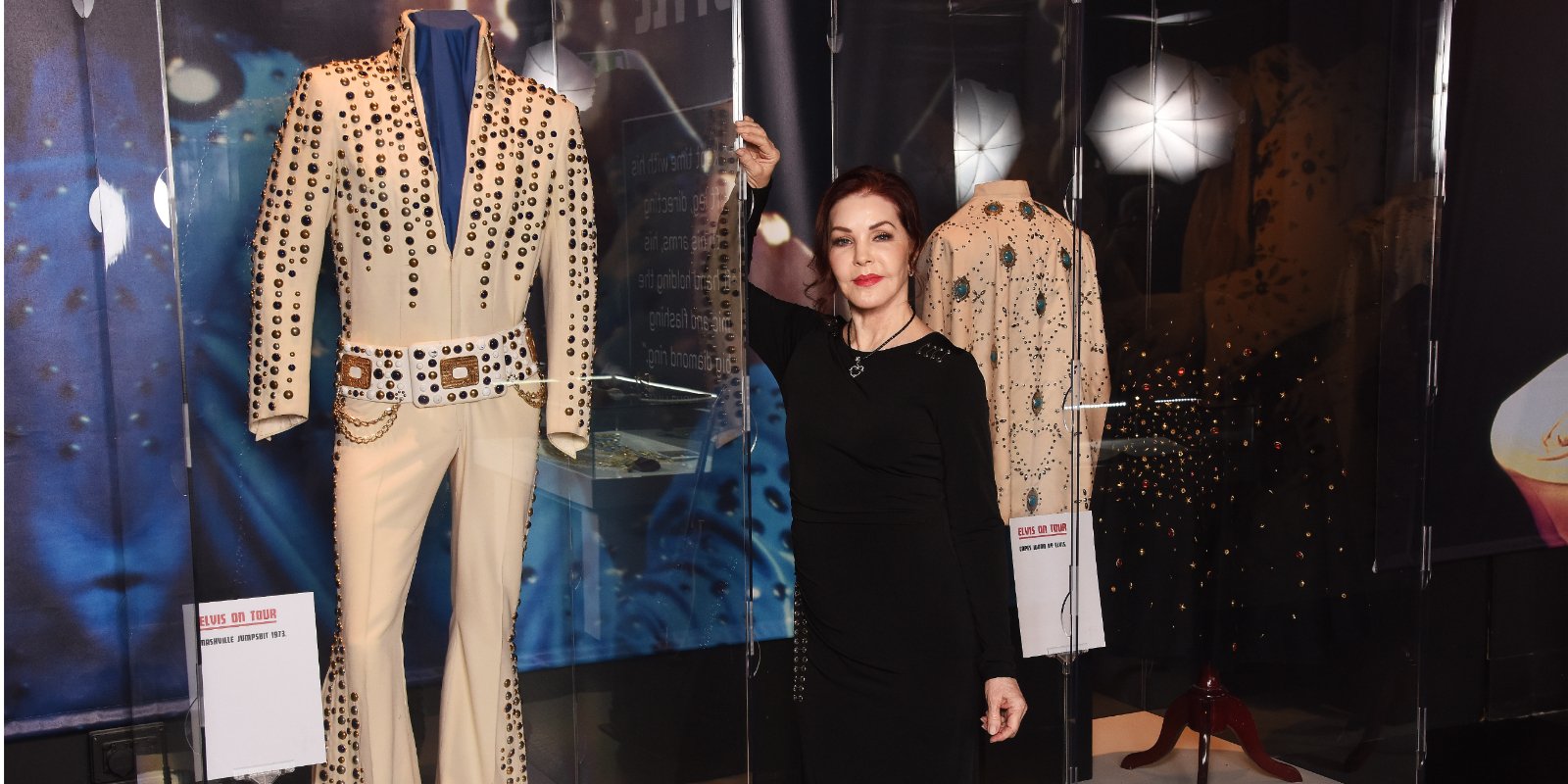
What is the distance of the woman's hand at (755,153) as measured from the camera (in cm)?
254

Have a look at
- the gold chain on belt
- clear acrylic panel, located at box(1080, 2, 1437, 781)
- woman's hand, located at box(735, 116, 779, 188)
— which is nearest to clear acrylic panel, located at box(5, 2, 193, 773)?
the gold chain on belt

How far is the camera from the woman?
2.24 meters

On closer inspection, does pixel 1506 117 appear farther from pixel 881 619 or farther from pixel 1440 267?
pixel 881 619

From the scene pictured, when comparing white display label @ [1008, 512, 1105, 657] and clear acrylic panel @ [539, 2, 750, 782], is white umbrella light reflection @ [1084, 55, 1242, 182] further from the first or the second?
clear acrylic panel @ [539, 2, 750, 782]

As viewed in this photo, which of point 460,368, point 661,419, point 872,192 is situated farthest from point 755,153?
point 460,368

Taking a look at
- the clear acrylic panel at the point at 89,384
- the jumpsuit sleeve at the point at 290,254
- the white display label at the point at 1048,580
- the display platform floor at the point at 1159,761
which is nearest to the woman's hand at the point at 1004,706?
the white display label at the point at 1048,580

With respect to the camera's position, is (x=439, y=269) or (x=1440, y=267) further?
(x=1440, y=267)

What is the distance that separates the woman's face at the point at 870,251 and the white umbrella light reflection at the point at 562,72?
1.90 feet

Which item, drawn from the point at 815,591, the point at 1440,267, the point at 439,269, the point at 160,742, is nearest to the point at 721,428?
the point at 815,591

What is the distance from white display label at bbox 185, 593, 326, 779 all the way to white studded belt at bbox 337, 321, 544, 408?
0.37 metres

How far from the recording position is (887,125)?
10.4ft

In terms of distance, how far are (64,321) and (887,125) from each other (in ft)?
6.24

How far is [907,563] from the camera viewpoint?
89.1 inches

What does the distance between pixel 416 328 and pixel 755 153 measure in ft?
2.37
